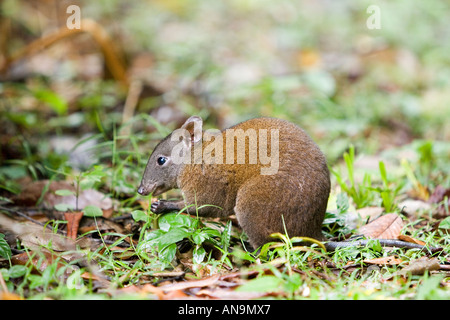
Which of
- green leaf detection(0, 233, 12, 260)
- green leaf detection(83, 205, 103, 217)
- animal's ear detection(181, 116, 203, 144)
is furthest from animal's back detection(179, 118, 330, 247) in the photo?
green leaf detection(0, 233, 12, 260)

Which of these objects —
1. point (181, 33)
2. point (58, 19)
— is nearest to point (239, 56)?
point (181, 33)

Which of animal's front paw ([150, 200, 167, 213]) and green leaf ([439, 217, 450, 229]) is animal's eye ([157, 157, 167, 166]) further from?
green leaf ([439, 217, 450, 229])

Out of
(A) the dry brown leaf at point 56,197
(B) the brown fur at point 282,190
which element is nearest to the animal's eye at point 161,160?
(B) the brown fur at point 282,190

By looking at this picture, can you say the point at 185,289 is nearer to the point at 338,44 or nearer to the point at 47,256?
the point at 47,256

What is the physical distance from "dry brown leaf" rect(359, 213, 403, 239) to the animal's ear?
1.70 metres

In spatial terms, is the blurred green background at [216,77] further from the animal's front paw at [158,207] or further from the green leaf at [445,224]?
the green leaf at [445,224]

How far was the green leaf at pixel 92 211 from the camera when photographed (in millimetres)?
4496

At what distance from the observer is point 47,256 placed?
3836mm

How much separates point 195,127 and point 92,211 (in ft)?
3.94

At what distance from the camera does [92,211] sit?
452 cm

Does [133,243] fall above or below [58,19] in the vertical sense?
below

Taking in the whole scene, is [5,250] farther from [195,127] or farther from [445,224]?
[445,224]

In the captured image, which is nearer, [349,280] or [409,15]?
[349,280]
